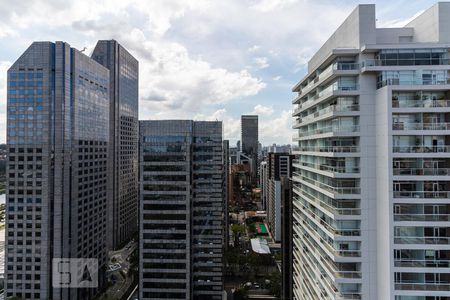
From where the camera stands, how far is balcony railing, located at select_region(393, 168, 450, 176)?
22234 millimetres

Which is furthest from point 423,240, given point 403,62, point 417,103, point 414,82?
point 403,62

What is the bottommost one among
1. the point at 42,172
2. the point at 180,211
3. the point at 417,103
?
the point at 180,211

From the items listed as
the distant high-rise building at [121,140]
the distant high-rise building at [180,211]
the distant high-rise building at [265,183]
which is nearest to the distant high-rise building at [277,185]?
the distant high-rise building at [265,183]

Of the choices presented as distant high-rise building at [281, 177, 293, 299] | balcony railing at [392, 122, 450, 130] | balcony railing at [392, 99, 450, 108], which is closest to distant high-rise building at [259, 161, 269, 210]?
distant high-rise building at [281, 177, 293, 299]

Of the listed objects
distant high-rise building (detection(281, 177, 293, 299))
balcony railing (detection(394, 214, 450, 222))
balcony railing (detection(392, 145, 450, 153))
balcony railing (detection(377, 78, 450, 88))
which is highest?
balcony railing (detection(377, 78, 450, 88))

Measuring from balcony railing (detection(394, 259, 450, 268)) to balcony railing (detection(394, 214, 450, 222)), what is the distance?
3276 mm

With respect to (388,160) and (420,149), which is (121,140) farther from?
(420,149)

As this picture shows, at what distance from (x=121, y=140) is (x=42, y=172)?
144ft

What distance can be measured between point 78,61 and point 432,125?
63.3 metres

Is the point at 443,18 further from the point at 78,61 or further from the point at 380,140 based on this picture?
the point at 78,61

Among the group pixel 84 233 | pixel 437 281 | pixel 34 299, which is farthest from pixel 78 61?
pixel 437 281

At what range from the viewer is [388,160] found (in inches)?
883

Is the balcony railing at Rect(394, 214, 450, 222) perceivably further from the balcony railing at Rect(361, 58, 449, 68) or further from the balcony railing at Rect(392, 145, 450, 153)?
the balcony railing at Rect(361, 58, 449, 68)

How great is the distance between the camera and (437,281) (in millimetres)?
21984
